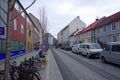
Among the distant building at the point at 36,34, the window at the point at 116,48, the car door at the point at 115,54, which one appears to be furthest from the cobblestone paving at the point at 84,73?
the distant building at the point at 36,34

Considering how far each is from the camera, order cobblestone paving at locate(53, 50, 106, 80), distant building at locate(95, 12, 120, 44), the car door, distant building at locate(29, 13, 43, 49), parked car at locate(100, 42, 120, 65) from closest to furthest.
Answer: cobblestone paving at locate(53, 50, 106, 80)
the car door
parked car at locate(100, 42, 120, 65)
distant building at locate(95, 12, 120, 44)
distant building at locate(29, 13, 43, 49)

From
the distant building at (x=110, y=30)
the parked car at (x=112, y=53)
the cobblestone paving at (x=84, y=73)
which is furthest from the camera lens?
the distant building at (x=110, y=30)

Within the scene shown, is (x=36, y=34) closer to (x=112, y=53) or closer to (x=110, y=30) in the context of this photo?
(x=110, y=30)

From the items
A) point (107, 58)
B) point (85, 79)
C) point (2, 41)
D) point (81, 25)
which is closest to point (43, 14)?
point (2, 41)

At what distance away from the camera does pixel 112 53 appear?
1546 centimetres

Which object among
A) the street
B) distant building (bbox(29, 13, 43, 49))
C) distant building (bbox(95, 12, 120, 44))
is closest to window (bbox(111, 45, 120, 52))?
the street

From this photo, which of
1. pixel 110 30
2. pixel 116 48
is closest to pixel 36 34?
pixel 110 30

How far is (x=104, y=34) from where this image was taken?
123ft

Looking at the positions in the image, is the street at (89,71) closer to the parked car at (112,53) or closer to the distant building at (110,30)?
the parked car at (112,53)

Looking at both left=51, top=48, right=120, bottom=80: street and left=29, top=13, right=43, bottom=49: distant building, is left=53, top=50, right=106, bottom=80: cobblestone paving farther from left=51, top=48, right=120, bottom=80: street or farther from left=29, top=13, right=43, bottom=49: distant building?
left=29, top=13, right=43, bottom=49: distant building

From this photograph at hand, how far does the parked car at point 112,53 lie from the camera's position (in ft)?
47.8

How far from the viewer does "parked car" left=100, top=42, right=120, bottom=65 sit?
1458 centimetres

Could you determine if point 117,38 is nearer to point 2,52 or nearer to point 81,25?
point 2,52

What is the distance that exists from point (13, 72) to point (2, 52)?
38.5 feet
